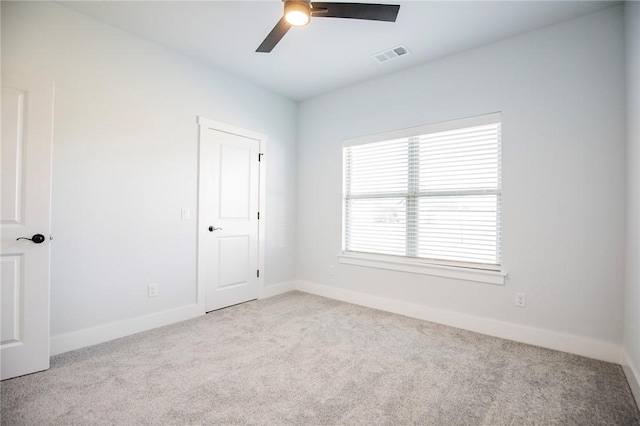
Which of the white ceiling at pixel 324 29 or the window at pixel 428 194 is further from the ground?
the white ceiling at pixel 324 29

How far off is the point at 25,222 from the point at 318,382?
232 centimetres

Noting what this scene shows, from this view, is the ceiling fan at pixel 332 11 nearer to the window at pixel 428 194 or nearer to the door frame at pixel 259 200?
the window at pixel 428 194

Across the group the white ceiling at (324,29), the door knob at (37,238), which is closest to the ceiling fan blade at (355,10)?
the white ceiling at (324,29)

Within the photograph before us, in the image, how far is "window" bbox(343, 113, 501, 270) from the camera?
9.94 feet

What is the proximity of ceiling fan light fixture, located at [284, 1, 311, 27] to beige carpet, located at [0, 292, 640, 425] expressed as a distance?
242 cm

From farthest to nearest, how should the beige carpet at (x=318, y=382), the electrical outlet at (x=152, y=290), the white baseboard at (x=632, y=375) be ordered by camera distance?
the electrical outlet at (x=152, y=290) → the white baseboard at (x=632, y=375) → the beige carpet at (x=318, y=382)

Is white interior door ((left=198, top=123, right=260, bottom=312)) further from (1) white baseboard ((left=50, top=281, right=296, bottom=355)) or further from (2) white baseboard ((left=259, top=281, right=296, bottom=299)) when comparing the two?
(1) white baseboard ((left=50, top=281, right=296, bottom=355))

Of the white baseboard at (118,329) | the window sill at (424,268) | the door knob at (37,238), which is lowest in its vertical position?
the white baseboard at (118,329)

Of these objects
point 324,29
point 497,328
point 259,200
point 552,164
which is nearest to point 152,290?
point 259,200

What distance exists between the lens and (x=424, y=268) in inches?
132

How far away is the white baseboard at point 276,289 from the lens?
416 centimetres

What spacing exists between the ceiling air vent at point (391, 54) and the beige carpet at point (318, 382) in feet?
9.31

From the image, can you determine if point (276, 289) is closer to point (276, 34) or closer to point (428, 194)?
point (428, 194)

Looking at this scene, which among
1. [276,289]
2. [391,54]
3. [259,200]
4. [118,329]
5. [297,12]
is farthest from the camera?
[276,289]
